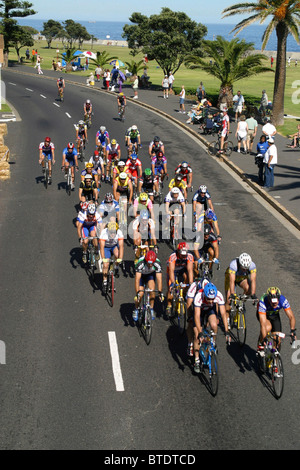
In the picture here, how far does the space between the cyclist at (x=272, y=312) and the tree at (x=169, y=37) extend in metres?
41.0

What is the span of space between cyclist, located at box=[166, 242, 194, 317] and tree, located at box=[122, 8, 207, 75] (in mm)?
38804

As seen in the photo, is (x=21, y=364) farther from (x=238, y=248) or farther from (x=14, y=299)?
(x=238, y=248)

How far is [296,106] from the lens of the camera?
4703 cm

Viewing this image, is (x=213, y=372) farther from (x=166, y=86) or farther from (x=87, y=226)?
(x=166, y=86)

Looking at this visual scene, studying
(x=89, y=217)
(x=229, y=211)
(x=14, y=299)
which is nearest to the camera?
(x=14, y=299)

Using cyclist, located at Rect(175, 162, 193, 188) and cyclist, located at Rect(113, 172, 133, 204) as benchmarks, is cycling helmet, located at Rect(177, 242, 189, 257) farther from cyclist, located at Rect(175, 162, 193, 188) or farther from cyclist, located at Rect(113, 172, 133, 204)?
cyclist, located at Rect(175, 162, 193, 188)

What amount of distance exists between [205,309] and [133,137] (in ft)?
54.8

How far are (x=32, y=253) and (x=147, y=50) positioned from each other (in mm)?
35880

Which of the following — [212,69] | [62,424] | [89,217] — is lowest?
[62,424]

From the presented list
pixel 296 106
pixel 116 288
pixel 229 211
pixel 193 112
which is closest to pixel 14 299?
pixel 116 288

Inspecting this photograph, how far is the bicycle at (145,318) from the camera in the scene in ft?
40.6

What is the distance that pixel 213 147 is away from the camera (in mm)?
32125

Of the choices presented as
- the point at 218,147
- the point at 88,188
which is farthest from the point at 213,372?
the point at 218,147

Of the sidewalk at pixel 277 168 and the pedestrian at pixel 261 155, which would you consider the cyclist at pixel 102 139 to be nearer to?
the sidewalk at pixel 277 168
